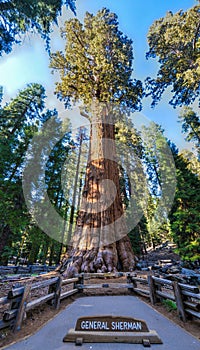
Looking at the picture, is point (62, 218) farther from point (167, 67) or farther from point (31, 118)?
point (167, 67)

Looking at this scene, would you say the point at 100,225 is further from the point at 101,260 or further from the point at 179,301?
the point at 179,301

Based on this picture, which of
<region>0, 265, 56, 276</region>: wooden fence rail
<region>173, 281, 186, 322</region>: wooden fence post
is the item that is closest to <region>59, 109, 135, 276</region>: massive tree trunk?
<region>173, 281, 186, 322</region>: wooden fence post

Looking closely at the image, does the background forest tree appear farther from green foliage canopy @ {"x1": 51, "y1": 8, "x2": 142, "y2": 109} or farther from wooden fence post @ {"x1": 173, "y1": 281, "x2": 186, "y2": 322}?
wooden fence post @ {"x1": 173, "y1": 281, "x2": 186, "y2": 322}

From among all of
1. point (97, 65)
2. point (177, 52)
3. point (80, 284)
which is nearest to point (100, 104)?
point (97, 65)

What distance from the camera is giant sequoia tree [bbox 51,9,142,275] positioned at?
29.4 feet

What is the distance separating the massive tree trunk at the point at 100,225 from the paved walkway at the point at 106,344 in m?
3.37

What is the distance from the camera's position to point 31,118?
1672 centimetres

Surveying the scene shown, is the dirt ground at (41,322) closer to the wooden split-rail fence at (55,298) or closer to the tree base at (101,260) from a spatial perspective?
the wooden split-rail fence at (55,298)

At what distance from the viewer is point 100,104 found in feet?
43.1

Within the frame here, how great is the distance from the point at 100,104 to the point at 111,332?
1297 cm

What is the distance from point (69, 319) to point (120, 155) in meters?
17.8

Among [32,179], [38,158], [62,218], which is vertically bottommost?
[62,218]

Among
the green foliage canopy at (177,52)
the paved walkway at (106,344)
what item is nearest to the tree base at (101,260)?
the paved walkway at (106,344)

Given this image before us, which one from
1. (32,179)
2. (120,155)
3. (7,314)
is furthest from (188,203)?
(7,314)
